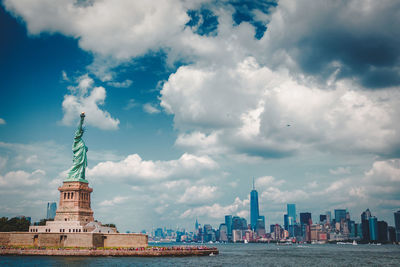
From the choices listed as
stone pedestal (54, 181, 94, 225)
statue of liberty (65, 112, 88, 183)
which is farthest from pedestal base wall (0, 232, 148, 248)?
statue of liberty (65, 112, 88, 183)

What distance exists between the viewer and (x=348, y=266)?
81.5 m

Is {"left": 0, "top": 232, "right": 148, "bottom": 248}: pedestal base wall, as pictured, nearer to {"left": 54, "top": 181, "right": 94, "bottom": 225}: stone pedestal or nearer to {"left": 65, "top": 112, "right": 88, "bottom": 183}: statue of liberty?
{"left": 54, "top": 181, "right": 94, "bottom": 225}: stone pedestal

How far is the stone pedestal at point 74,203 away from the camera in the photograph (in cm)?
9212

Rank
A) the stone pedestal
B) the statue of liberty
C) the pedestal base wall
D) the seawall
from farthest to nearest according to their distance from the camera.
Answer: the statue of liberty < the stone pedestal < the pedestal base wall < the seawall

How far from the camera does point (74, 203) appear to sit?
9369 cm

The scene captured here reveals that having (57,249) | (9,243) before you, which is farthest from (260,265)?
(9,243)

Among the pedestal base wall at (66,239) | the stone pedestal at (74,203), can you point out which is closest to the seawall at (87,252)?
the pedestal base wall at (66,239)

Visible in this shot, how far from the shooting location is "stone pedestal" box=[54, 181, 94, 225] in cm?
9212

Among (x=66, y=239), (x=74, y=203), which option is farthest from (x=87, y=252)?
(x=74, y=203)

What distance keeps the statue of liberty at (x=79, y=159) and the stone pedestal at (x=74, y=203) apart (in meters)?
1.89

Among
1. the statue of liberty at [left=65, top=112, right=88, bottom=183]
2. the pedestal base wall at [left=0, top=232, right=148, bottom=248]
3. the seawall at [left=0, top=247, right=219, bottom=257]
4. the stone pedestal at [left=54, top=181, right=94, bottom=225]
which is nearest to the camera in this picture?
the seawall at [left=0, top=247, right=219, bottom=257]

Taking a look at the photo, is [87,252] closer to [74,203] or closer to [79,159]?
[74,203]

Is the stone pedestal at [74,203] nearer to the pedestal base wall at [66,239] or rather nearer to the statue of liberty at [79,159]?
the statue of liberty at [79,159]

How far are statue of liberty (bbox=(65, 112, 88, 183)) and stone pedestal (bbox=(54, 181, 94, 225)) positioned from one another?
189cm
